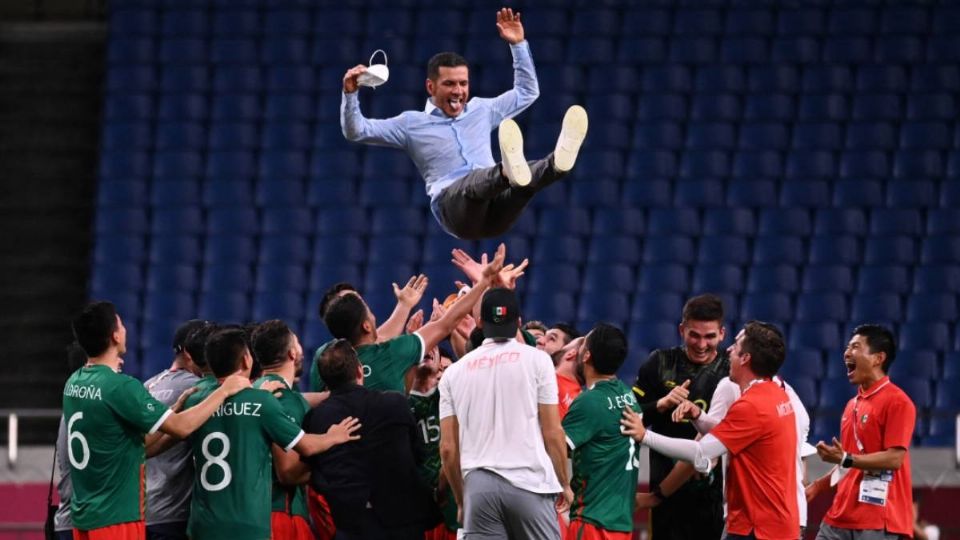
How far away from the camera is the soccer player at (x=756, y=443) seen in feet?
20.6

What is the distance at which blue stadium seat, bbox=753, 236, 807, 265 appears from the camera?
42.3 feet

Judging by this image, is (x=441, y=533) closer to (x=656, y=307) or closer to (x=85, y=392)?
(x=85, y=392)

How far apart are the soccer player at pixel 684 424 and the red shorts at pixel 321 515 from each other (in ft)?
5.49

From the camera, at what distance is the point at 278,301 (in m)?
12.9

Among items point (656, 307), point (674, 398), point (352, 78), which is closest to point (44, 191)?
point (656, 307)

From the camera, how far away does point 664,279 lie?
12.8m

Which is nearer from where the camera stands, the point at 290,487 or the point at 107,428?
the point at 107,428

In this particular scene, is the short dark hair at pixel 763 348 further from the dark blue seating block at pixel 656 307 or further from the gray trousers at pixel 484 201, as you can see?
the dark blue seating block at pixel 656 307

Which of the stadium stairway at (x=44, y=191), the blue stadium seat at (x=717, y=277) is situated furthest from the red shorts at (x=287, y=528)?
the stadium stairway at (x=44, y=191)

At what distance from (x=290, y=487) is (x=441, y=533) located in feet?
2.69

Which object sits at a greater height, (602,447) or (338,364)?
(338,364)

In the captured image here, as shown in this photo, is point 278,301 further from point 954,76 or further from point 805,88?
point 954,76

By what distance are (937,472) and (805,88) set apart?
4702mm

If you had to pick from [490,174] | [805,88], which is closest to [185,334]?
[490,174]
